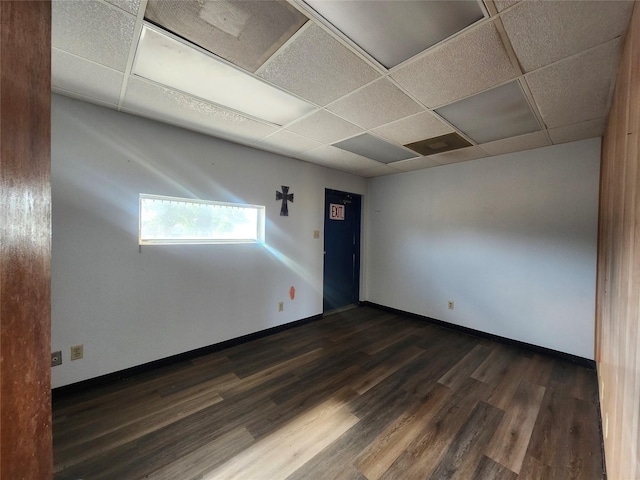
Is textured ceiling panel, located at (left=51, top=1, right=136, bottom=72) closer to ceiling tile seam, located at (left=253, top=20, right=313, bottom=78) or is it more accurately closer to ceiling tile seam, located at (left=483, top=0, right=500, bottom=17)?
ceiling tile seam, located at (left=253, top=20, right=313, bottom=78)

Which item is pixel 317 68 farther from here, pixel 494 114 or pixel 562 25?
pixel 494 114

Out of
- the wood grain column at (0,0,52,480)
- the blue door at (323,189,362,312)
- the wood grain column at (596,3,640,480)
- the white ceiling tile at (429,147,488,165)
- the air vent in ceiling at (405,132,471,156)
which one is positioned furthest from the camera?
the blue door at (323,189,362,312)

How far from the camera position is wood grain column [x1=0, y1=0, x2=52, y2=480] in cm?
53

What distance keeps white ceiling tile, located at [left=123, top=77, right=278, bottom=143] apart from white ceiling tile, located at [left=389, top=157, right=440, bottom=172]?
6.38 ft

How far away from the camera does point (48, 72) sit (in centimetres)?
65

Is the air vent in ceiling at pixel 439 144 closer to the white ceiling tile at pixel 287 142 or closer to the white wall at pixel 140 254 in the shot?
the white ceiling tile at pixel 287 142

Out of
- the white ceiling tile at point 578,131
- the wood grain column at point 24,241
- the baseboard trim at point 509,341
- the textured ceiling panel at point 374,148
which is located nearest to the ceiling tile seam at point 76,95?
the wood grain column at point 24,241

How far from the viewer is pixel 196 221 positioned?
8.77 ft

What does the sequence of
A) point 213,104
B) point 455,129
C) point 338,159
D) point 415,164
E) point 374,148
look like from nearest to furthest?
point 213,104 → point 455,129 → point 374,148 → point 338,159 → point 415,164

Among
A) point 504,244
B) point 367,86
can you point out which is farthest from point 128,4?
point 504,244

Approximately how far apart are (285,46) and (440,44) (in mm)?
871

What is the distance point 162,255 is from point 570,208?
4264 millimetres

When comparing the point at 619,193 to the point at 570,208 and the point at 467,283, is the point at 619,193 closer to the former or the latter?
the point at 570,208

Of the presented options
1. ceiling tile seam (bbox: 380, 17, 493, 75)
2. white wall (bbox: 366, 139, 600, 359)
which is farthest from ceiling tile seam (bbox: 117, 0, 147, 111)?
white wall (bbox: 366, 139, 600, 359)
